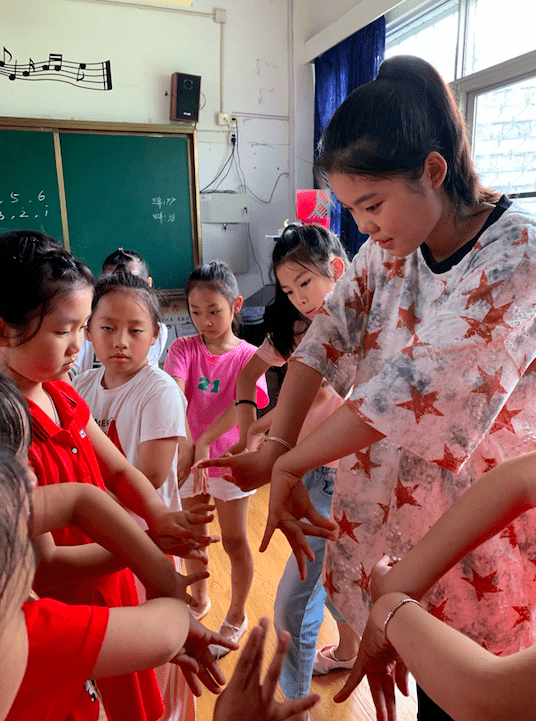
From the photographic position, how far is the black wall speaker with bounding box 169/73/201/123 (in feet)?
13.4

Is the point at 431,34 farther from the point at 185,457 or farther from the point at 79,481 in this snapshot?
the point at 79,481

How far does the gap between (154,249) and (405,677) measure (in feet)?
12.8

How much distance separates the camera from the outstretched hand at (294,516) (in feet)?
2.85

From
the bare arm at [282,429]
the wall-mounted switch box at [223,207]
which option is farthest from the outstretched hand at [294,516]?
the wall-mounted switch box at [223,207]

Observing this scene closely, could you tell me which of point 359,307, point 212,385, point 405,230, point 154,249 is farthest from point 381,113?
point 154,249

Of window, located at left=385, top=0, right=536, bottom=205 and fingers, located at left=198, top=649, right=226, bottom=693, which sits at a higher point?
window, located at left=385, top=0, right=536, bottom=205

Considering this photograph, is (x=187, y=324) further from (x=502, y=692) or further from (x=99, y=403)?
(x=502, y=692)

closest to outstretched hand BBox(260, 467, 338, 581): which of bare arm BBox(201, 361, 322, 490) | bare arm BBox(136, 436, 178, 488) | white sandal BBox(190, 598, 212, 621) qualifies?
bare arm BBox(201, 361, 322, 490)

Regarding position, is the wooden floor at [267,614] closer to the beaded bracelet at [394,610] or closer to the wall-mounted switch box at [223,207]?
the beaded bracelet at [394,610]

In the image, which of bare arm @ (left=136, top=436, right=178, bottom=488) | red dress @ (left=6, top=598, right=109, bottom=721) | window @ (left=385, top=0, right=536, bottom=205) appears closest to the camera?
red dress @ (left=6, top=598, right=109, bottom=721)

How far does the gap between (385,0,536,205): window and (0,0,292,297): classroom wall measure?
1332 millimetres

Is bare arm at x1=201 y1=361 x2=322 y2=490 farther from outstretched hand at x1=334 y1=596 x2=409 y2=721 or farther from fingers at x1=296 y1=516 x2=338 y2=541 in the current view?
outstretched hand at x1=334 y1=596 x2=409 y2=721

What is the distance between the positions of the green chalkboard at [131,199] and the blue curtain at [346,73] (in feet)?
3.87

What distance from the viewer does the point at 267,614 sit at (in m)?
2.03
